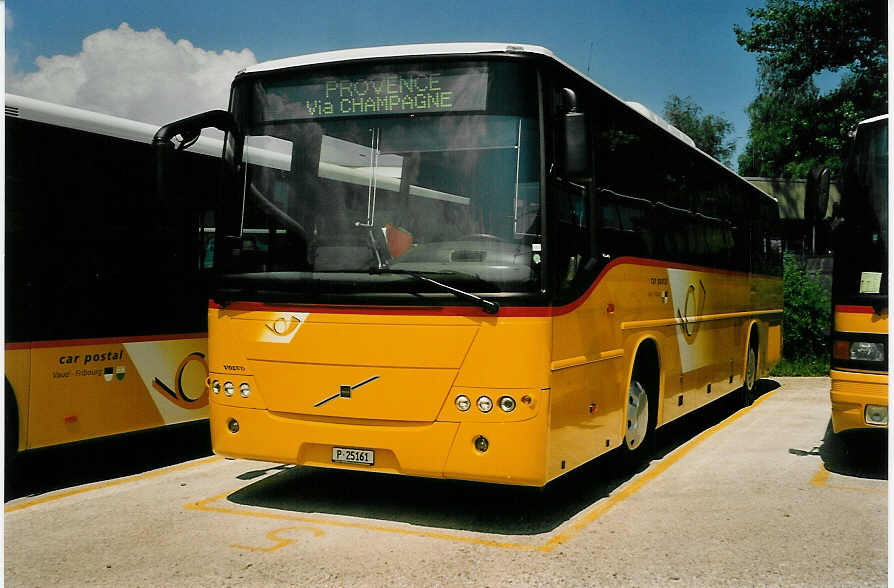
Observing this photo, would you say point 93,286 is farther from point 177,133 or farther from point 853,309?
point 853,309

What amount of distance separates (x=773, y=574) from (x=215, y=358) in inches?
166

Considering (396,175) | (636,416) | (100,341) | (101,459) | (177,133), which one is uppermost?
(177,133)

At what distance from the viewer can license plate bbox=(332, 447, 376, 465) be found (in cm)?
666

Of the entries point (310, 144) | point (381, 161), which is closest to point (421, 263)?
point (381, 161)

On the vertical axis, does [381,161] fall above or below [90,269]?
above

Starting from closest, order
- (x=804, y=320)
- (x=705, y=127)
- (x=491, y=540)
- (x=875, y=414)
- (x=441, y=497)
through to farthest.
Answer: (x=491, y=540)
(x=441, y=497)
(x=875, y=414)
(x=804, y=320)
(x=705, y=127)

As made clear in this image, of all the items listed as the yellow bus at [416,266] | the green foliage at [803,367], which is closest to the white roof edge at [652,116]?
the yellow bus at [416,266]

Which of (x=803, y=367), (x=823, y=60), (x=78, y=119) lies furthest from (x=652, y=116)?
(x=823, y=60)

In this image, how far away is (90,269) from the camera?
8.12 metres

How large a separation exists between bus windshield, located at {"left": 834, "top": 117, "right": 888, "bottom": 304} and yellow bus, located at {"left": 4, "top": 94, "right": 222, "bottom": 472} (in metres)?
5.44

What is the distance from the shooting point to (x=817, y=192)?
8344 millimetres

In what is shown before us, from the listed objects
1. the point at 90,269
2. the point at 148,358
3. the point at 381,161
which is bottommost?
the point at 148,358

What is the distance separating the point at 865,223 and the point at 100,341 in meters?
6.59

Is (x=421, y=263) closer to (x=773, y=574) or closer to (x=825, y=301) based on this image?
(x=773, y=574)
